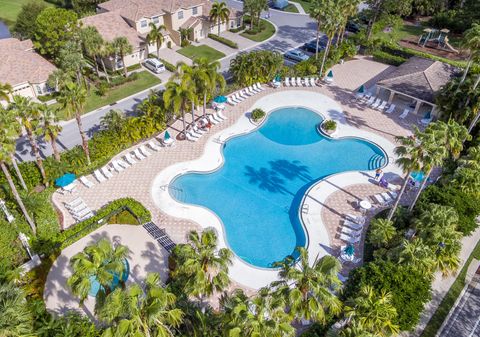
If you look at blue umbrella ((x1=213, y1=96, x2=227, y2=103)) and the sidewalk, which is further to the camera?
blue umbrella ((x1=213, y1=96, x2=227, y2=103))

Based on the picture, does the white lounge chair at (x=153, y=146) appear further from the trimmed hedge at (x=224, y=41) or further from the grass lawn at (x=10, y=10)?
the grass lawn at (x=10, y=10)

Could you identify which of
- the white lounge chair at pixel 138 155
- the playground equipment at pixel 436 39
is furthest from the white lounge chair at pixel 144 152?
the playground equipment at pixel 436 39

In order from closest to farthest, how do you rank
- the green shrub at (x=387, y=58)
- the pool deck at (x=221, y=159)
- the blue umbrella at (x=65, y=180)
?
1. the pool deck at (x=221, y=159)
2. the blue umbrella at (x=65, y=180)
3. the green shrub at (x=387, y=58)

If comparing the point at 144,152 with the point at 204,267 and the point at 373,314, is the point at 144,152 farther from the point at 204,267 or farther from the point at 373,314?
the point at 373,314

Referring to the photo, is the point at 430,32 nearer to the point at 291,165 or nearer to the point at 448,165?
the point at 448,165

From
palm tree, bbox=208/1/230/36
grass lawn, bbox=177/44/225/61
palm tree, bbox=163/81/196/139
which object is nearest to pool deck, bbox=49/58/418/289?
palm tree, bbox=163/81/196/139

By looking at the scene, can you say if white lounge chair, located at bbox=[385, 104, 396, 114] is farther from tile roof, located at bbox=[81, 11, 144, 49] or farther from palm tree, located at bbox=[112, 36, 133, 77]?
tile roof, located at bbox=[81, 11, 144, 49]
